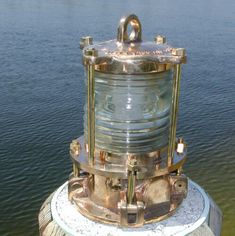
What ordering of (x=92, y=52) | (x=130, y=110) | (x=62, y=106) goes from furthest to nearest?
(x=62, y=106), (x=130, y=110), (x=92, y=52)

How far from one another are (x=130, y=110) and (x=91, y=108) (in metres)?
0.42

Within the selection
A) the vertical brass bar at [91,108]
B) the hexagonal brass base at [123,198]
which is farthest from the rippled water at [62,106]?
the vertical brass bar at [91,108]

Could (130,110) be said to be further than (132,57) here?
Yes

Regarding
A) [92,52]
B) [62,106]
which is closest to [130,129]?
[92,52]

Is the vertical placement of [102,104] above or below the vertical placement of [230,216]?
above

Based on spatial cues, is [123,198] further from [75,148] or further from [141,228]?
[75,148]

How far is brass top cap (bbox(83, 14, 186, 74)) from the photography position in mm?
3908

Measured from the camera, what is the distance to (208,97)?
23.6 metres

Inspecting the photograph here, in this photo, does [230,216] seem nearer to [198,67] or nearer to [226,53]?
[198,67]

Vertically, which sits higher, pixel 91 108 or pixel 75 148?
pixel 91 108

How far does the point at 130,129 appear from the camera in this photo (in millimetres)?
4230


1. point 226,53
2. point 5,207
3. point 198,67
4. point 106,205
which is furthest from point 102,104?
point 226,53

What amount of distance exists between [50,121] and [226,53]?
17.9 m

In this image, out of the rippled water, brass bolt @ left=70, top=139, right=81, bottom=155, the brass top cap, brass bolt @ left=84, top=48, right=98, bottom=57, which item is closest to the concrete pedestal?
brass bolt @ left=70, top=139, right=81, bottom=155
